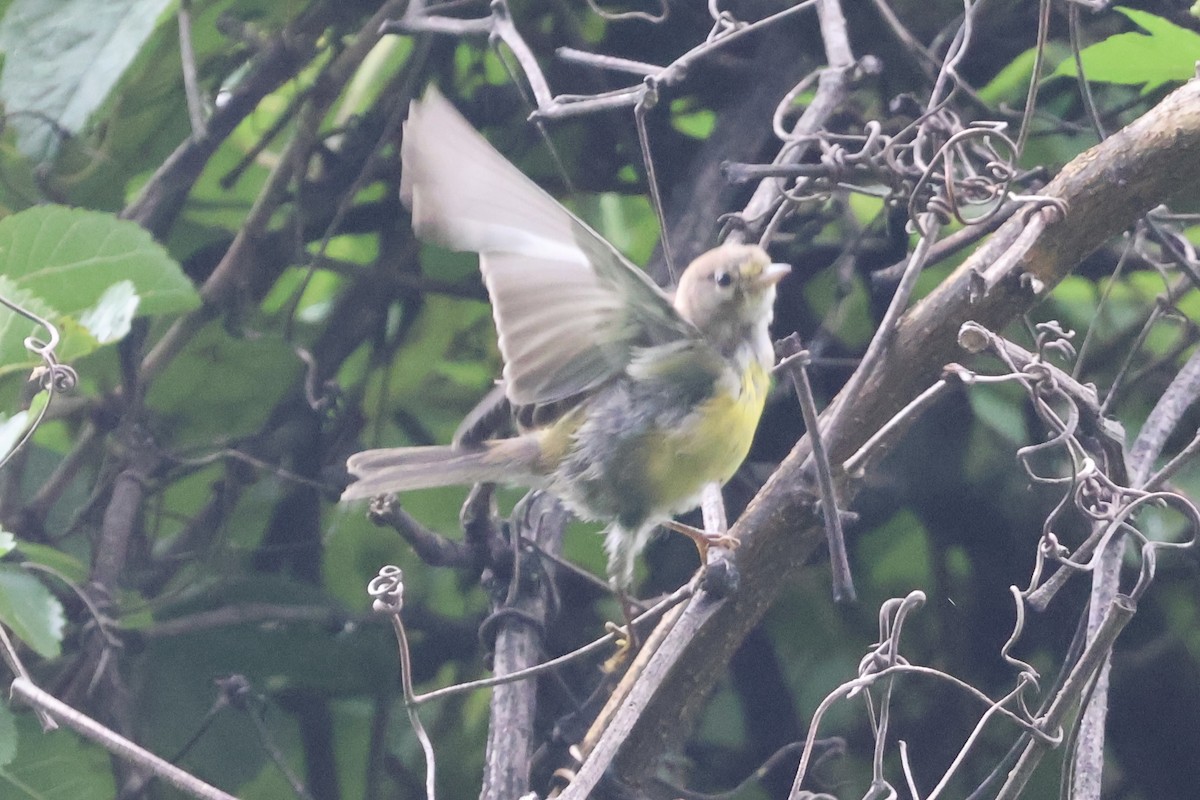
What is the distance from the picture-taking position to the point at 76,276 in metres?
1.64

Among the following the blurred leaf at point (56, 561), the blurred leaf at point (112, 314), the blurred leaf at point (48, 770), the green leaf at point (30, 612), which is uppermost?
the blurred leaf at point (112, 314)

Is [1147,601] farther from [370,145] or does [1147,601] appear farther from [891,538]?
[370,145]

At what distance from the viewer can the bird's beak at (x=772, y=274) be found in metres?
1.79

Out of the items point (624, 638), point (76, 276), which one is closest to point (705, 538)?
point (624, 638)

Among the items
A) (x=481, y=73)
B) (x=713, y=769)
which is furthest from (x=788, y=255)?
(x=713, y=769)

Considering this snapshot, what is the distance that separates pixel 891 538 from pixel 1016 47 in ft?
2.45

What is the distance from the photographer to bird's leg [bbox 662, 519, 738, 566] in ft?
4.97

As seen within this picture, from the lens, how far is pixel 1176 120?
1.38m

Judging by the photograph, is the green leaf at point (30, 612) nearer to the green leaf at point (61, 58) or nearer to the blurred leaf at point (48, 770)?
the blurred leaf at point (48, 770)

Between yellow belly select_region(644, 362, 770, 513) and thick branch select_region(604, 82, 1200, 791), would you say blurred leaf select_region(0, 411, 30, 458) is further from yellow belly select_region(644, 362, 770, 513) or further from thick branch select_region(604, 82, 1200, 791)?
yellow belly select_region(644, 362, 770, 513)

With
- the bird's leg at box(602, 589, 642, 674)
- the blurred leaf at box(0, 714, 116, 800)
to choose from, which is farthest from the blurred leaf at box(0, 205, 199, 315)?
the bird's leg at box(602, 589, 642, 674)

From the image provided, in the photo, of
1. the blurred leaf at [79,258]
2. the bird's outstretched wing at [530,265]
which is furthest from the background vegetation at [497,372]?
the bird's outstretched wing at [530,265]

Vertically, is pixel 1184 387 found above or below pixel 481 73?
below

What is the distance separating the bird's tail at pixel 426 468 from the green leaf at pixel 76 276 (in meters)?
0.34
